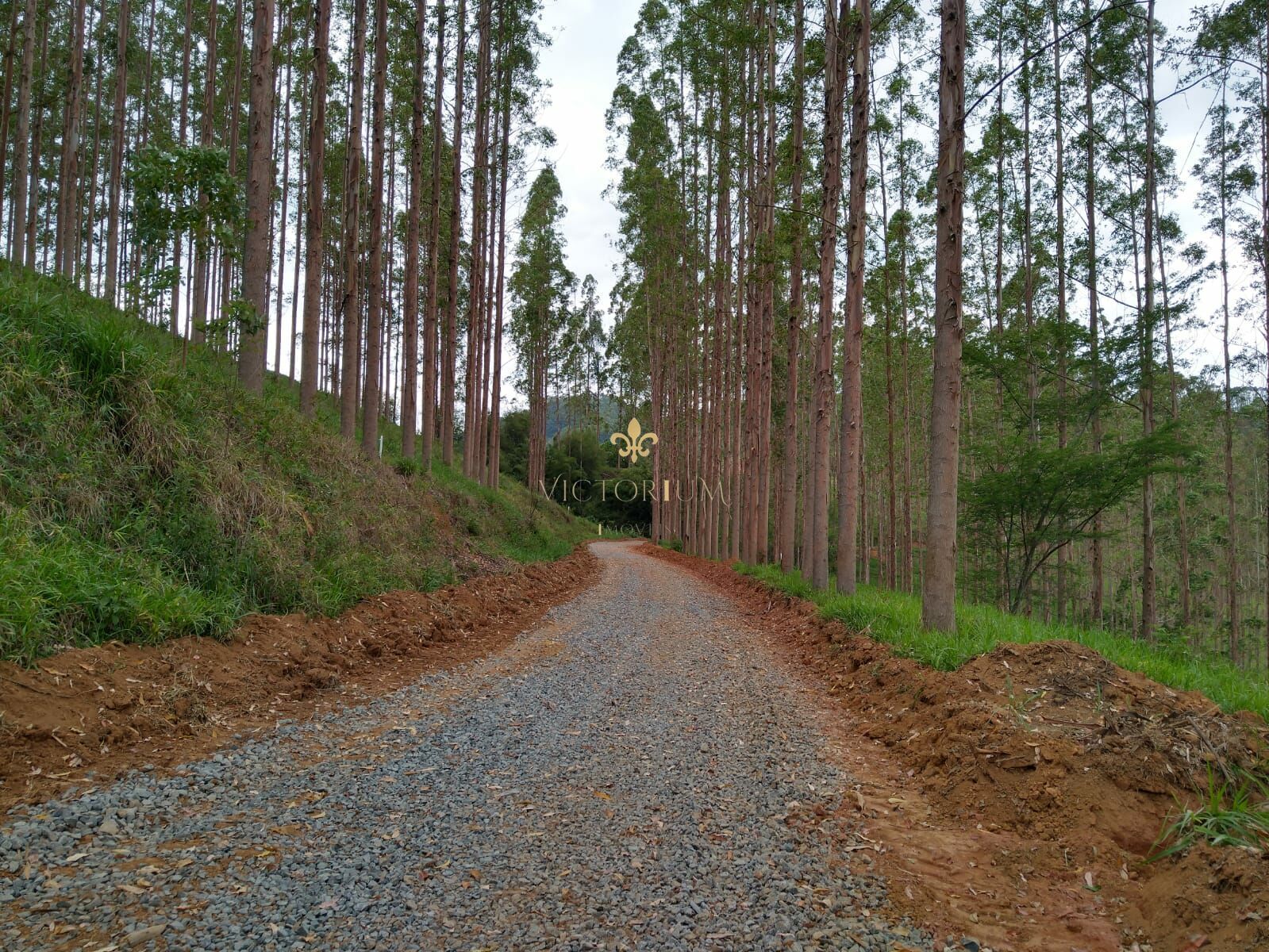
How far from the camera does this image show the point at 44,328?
6078 millimetres

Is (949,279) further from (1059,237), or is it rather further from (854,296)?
Result: (1059,237)

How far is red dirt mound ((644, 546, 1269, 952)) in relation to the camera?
8.06ft

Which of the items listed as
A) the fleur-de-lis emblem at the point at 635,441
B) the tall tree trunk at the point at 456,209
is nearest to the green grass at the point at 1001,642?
the tall tree trunk at the point at 456,209

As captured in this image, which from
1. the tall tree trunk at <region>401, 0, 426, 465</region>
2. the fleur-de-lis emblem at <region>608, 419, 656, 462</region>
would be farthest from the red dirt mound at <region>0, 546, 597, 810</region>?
the fleur-de-lis emblem at <region>608, 419, 656, 462</region>

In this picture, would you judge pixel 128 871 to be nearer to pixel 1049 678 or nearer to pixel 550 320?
pixel 1049 678

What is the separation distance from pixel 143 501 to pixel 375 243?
896cm

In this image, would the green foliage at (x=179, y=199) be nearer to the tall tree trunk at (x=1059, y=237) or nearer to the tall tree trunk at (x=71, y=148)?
the tall tree trunk at (x=71, y=148)

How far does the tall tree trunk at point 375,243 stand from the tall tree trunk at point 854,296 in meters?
9.17

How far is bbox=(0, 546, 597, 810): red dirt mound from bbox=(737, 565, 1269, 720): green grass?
4.61 meters

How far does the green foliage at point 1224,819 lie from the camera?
2.70 metres

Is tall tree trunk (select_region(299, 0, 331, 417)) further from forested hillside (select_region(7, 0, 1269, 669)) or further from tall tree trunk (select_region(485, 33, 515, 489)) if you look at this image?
tall tree trunk (select_region(485, 33, 515, 489))

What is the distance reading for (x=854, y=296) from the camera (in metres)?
10.3

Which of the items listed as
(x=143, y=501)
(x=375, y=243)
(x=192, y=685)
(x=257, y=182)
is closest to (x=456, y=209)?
(x=375, y=243)

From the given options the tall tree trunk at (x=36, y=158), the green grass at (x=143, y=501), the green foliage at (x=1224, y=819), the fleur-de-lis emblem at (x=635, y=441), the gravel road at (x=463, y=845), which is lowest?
the gravel road at (x=463, y=845)
